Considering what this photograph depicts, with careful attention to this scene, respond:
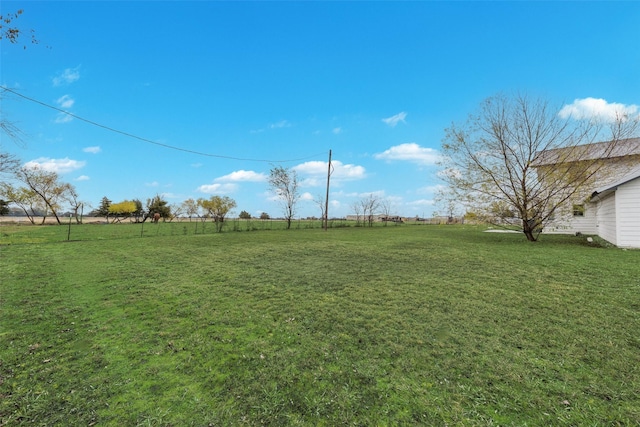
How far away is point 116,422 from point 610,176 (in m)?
16.7

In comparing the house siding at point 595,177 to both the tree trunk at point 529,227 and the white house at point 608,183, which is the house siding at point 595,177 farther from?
the tree trunk at point 529,227

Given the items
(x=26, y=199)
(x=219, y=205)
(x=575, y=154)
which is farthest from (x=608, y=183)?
(x=26, y=199)

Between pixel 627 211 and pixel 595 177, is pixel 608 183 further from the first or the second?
pixel 627 211

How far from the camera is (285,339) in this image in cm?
282

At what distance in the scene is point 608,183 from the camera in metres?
11.4

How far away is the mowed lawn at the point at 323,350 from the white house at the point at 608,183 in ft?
18.0

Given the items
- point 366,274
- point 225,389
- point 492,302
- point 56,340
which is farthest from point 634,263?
point 56,340

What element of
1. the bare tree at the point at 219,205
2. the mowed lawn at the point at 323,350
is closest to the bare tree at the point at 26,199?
the bare tree at the point at 219,205

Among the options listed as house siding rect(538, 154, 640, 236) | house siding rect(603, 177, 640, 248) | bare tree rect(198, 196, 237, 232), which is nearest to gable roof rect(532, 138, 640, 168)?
house siding rect(538, 154, 640, 236)

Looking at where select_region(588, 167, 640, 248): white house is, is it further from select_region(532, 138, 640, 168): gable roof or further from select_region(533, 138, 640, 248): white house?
select_region(532, 138, 640, 168): gable roof

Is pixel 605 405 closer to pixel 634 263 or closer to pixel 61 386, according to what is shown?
pixel 61 386

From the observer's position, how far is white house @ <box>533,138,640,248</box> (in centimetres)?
871

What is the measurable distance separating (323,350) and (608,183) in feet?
49.5

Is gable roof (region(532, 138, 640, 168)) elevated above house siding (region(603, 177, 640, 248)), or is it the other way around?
gable roof (region(532, 138, 640, 168))
